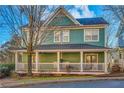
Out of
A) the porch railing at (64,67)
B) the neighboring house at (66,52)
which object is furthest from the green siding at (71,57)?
the porch railing at (64,67)

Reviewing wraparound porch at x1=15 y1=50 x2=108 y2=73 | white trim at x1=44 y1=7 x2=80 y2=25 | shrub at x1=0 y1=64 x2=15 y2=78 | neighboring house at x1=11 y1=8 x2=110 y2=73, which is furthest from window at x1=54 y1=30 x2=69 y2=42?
shrub at x1=0 y1=64 x2=15 y2=78

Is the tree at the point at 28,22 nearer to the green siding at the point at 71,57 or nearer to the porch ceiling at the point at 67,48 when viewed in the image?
the porch ceiling at the point at 67,48

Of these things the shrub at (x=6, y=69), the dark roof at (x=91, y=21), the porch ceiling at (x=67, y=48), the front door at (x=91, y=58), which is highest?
the dark roof at (x=91, y=21)

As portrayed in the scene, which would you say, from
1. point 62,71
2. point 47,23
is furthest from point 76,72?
point 47,23

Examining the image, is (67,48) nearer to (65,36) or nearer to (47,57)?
(65,36)

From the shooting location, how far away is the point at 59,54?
94.8ft

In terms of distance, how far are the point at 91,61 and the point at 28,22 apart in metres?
3.24

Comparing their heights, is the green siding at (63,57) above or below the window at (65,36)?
below

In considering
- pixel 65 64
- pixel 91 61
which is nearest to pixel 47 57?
pixel 65 64

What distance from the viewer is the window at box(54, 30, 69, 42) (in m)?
29.1

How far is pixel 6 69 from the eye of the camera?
93.5 feet

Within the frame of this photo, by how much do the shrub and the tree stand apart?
2.67ft

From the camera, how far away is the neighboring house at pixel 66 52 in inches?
1133
